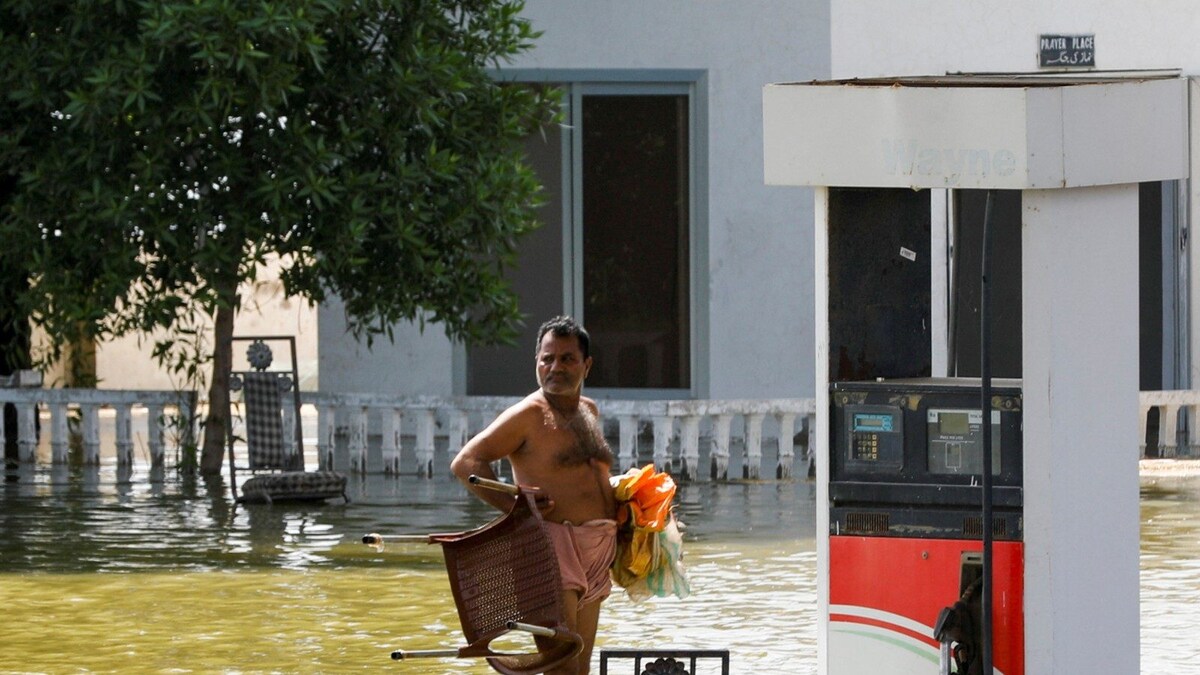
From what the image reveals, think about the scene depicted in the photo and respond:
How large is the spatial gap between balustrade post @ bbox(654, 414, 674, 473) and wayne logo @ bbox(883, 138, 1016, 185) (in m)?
8.98

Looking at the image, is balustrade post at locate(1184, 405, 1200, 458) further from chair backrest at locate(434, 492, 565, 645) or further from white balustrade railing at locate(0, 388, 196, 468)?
chair backrest at locate(434, 492, 565, 645)

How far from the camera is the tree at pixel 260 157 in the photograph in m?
13.9

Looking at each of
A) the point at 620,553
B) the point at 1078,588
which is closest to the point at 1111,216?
the point at 1078,588

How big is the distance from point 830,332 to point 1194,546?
577cm

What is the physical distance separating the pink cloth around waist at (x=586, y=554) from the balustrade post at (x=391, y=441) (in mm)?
8928

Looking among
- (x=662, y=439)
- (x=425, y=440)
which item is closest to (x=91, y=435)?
(x=425, y=440)

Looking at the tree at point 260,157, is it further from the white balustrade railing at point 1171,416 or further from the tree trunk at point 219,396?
the white balustrade railing at point 1171,416

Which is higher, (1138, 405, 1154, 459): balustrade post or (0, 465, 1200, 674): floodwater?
(1138, 405, 1154, 459): balustrade post

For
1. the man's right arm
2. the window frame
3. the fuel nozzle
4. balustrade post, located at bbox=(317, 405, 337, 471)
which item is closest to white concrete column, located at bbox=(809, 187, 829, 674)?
the fuel nozzle

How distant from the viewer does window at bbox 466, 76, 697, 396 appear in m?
18.0

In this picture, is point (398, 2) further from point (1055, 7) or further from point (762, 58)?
point (1055, 7)

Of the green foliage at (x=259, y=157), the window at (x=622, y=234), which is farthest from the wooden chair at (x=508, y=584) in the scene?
the window at (x=622, y=234)

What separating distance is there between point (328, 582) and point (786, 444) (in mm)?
5283

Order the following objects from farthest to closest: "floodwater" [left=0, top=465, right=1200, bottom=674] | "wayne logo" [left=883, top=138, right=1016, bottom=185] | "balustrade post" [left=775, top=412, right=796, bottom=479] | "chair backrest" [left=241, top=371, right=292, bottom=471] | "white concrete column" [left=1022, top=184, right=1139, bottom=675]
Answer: "balustrade post" [left=775, top=412, right=796, bottom=479] → "chair backrest" [left=241, top=371, right=292, bottom=471] → "floodwater" [left=0, top=465, right=1200, bottom=674] → "white concrete column" [left=1022, top=184, right=1139, bottom=675] → "wayne logo" [left=883, top=138, right=1016, bottom=185]
